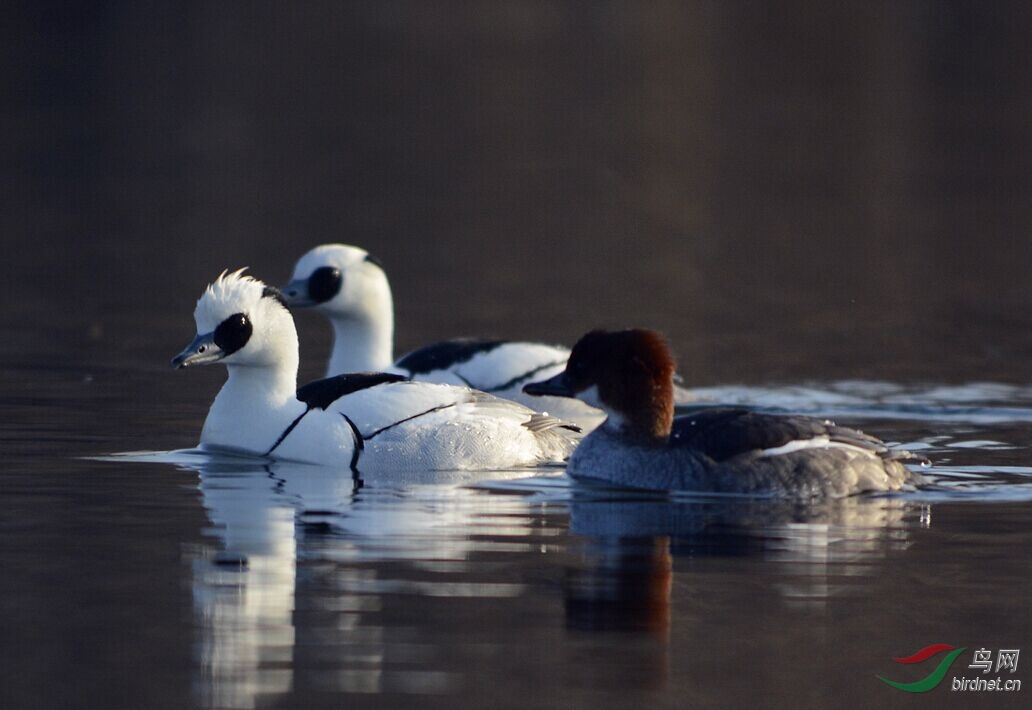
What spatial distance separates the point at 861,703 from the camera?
8.50 metres

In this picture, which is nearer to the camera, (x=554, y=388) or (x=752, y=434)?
(x=752, y=434)

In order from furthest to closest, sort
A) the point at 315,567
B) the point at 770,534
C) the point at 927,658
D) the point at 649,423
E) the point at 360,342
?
the point at 360,342 < the point at 649,423 < the point at 770,534 < the point at 315,567 < the point at 927,658

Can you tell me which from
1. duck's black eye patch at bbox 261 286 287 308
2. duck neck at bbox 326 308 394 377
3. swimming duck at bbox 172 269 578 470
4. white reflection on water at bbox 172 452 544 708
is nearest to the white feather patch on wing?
white reflection on water at bbox 172 452 544 708

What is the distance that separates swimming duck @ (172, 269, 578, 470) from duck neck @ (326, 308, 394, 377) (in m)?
3.86

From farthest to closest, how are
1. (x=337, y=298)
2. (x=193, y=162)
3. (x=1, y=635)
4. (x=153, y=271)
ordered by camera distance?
1. (x=193, y=162)
2. (x=153, y=271)
3. (x=337, y=298)
4. (x=1, y=635)

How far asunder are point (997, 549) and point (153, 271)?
15572mm

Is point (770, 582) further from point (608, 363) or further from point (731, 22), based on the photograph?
point (731, 22)

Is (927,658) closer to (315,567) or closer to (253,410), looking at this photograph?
(315,567)

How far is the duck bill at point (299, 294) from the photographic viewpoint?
17.7m

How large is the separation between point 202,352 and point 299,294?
167 inches

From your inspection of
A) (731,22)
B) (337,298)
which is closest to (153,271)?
(337,298)

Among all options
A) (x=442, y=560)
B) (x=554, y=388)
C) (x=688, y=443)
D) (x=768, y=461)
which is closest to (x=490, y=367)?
(x=554, y=388)

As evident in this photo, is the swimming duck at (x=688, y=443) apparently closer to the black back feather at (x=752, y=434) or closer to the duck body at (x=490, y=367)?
the black back feather at (x=752, y=434)

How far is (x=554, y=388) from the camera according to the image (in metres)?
13.3
